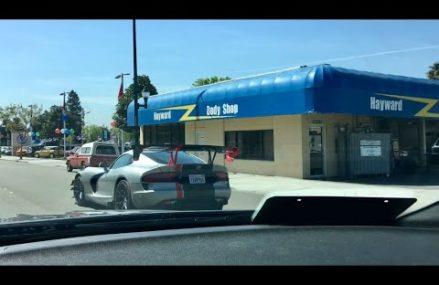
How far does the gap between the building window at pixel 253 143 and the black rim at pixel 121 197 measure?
47.8ft

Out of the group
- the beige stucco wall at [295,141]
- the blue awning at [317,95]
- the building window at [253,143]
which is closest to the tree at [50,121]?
the blue awning at [317,95]

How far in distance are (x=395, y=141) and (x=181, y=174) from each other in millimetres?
17559

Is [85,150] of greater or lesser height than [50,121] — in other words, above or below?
below

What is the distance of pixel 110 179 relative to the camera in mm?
A: 11523

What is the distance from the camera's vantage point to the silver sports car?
10.4 m

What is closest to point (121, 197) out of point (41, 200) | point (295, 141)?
point (41, 200)

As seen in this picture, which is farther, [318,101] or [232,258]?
[318,101]

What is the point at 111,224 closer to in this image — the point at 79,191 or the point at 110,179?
the point at 110,179

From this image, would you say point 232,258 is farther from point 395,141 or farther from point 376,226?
point 395,141

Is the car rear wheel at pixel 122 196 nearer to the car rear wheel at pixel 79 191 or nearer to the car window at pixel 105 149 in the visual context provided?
the car rear wheel at pixel 79 191

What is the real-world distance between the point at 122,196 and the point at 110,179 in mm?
681

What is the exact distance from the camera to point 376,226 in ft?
10.4
